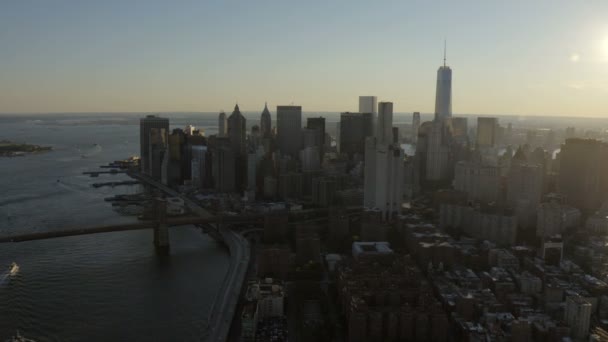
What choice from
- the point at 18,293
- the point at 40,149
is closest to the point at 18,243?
the point at 18,293

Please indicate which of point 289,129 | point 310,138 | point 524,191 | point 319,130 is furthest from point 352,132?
point 524,191

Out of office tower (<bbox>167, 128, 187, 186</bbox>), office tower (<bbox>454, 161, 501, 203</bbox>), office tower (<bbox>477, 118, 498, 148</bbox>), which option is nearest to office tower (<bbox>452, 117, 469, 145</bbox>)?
office tower (<bbox>477, 118, 498, 148</bbox>)

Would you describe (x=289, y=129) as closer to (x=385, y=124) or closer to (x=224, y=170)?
(x=224, y=170)

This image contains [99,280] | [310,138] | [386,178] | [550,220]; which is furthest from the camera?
[310,138]

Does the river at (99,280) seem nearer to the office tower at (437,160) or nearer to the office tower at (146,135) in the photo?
the office tower at (146,135)

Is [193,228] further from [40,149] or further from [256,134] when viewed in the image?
[40,149]
